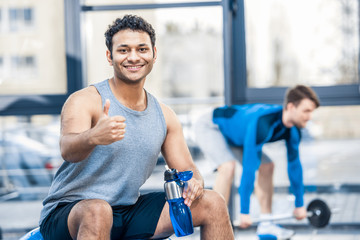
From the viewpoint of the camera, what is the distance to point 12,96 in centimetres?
310

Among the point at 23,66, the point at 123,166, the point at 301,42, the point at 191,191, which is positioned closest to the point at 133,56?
the point at 123,166

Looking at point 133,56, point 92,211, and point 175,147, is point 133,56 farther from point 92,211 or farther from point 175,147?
point 92,211

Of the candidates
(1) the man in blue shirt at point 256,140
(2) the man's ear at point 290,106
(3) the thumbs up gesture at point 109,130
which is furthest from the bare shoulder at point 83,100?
(2) the man's ear at point 290,106

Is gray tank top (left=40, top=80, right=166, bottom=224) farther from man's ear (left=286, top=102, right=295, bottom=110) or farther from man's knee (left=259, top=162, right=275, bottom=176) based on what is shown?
man's knee (left=259, top=162, right=275, bottom=176)

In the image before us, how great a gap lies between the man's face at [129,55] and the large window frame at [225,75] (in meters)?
1.42

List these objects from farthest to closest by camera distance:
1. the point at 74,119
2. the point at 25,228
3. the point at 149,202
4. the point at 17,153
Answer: the point at 17,153
the point at 25,228
the point at 149,202
the point at 74,119

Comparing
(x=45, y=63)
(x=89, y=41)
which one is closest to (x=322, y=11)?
(x=89, y=41)

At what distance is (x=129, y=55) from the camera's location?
168cm

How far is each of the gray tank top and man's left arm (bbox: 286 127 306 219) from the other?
130 cm

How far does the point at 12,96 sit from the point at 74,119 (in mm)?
1701

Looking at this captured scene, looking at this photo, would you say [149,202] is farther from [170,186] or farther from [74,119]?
[74,119]

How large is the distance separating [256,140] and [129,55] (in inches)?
48.0

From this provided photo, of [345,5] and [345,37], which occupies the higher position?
→ [345,5]

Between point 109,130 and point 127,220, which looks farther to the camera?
point 127,220
